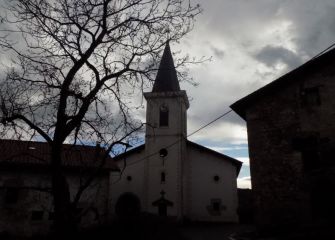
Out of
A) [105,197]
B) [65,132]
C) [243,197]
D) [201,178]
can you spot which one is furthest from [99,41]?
[243,197]

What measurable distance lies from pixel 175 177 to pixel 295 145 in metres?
13.8

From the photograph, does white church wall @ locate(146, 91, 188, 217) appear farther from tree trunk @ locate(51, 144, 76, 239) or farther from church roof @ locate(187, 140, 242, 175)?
tree trunk @ locate(51, 144, 76, 239)

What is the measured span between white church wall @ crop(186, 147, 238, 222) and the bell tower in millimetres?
1503

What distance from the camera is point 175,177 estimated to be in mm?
25594

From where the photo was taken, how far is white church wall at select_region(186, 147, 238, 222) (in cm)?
2519

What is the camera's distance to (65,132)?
25.1 ft

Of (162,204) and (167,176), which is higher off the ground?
(167,176)

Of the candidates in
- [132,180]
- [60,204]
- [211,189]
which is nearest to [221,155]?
[211,189]

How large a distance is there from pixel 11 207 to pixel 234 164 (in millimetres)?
17646

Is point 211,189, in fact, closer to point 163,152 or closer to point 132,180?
point 163,152

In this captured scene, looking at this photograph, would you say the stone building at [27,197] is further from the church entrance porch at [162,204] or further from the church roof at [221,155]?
the church roof at [221,155]

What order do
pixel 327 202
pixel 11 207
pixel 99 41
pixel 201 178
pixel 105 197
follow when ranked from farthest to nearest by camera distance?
1. pixel 201 178
2. pixel 105 197
3. pixel 11 207
4. pixel 327 202
5. pixel 99 41

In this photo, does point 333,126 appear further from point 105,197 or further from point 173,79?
point 173,79

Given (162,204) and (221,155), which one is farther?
(221,155)
